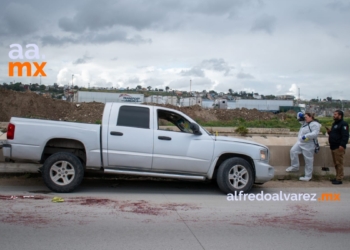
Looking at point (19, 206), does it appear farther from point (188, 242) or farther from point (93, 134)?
point (188, 242)

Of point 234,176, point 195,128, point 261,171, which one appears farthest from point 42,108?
point 261,171

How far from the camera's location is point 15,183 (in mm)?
9680

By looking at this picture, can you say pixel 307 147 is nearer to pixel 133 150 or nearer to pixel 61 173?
pixel 133 150

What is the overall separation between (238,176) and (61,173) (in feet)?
12.1

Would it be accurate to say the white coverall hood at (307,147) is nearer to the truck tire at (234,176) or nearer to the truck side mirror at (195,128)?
the truck tire at (234,176)

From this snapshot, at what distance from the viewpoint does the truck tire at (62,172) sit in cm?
865

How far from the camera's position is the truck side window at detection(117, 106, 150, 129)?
29.5 ft

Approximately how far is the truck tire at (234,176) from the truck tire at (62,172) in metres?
2.93

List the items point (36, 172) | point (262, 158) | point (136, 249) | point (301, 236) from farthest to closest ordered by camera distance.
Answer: point (36, 172) < point (262, 158) < point (301, 236) < point (136, 249)

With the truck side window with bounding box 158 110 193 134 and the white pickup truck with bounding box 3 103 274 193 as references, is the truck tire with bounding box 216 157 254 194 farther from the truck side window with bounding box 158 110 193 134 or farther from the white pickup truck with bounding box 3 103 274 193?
the truck side window with bounding box 158 110 193 134

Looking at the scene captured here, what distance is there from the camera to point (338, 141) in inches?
430

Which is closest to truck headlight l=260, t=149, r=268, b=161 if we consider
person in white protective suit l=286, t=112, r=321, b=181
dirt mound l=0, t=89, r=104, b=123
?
person in white protective suit l=286, t=112, r=321, b=181

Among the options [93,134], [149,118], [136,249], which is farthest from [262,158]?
[136,249]

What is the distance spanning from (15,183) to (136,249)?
5156 millimetres
